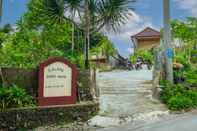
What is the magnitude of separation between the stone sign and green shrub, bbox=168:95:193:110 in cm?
296

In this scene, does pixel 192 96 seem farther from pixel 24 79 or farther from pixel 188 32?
pixel 188 32

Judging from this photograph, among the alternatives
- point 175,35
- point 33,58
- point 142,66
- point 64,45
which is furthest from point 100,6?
point 175,35

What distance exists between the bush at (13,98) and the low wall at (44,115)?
0.77 feet

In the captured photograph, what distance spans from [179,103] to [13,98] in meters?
4.76

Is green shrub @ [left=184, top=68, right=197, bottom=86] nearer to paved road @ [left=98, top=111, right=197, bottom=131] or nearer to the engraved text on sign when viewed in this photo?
paved road @ [left=98, top=111, right=197, bottom=131]

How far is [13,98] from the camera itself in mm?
7504

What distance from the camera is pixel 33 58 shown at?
9.76 metres

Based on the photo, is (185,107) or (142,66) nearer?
(185,107)

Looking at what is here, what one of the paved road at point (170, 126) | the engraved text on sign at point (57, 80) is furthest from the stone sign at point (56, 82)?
the paved road at point (170, 126)

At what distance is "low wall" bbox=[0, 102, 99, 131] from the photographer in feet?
23.8

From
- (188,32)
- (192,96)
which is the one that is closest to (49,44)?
(192,96)

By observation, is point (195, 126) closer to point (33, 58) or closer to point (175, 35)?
point (33, 58)

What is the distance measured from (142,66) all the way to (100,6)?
1238 cm

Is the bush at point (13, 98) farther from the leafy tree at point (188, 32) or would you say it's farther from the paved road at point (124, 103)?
the leafy tree at point (188, 32)
